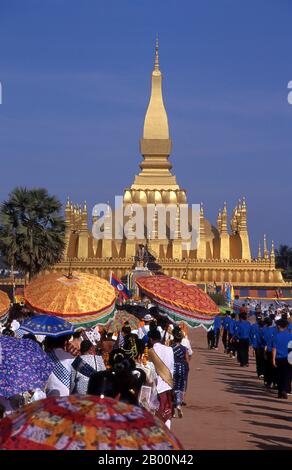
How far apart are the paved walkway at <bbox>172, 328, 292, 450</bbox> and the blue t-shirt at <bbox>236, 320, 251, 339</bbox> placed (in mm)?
812

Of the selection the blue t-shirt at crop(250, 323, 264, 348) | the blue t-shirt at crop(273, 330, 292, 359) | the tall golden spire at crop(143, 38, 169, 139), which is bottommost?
the blue t-shirt at crop(273, 330, 292, 359)

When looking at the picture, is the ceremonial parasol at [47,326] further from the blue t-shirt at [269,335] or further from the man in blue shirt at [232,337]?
the man in blue shirt at [232,337]

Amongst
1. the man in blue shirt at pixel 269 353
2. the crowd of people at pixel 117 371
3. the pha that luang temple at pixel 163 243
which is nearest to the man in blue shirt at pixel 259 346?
the man in blue shirt at pixel 269 353

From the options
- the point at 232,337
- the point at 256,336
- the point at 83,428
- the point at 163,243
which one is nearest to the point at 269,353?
the point at 256,336

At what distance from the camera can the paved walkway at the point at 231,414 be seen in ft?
40.9

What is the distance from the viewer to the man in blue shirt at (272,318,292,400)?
17.1 metres

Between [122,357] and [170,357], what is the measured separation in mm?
2729

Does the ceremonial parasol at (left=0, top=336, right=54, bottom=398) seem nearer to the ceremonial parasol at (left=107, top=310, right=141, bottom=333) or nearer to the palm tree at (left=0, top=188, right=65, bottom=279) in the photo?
the ceremonial parasol at (left=107, top=310, right=141, bottom=333)

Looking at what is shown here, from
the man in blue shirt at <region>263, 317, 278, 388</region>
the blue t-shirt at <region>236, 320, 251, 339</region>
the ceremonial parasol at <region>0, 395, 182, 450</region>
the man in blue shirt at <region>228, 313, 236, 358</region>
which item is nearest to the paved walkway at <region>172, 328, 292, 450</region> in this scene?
the man in blue shirt at <region>263, 317, 278, 388</region>

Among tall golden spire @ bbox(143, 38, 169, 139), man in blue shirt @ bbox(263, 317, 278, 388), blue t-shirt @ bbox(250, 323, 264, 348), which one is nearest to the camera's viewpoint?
man in blue shirt @ bbox(263, 317, 278, 388)

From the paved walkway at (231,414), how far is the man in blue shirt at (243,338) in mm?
778

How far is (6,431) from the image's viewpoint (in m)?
4.08
